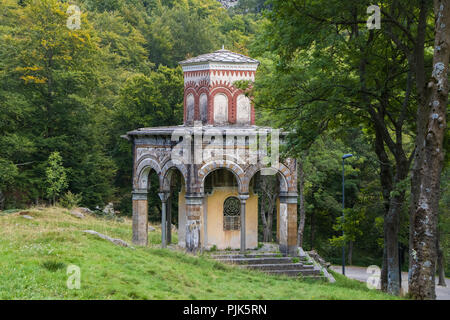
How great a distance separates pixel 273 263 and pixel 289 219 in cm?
197

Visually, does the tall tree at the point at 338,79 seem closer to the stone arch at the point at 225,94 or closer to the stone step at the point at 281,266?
the stone step at the point at 281,266

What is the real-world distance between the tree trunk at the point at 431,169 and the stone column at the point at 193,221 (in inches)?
406

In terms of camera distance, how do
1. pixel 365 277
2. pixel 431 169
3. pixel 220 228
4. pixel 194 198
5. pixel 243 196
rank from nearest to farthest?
pixel 431 169 → pixel 194 198 → pixel 243 196 → pixel 220 228 → pixel 365 277

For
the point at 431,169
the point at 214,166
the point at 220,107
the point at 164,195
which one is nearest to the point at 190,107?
the point at 220,107

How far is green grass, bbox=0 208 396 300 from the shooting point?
35.1ft

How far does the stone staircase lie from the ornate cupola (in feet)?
18.7

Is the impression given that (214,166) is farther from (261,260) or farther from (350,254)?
(350,254)

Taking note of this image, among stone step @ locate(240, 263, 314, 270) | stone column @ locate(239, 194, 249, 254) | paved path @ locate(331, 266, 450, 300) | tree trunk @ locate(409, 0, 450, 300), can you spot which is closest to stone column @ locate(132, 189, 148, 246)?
stone column @ locate(239, 194, 249, 254)

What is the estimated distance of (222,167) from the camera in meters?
20.7

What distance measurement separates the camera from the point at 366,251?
45750mm

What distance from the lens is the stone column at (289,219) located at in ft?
70.4

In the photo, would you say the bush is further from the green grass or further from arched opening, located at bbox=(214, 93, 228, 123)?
the green grass

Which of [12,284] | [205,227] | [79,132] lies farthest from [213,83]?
[79,132]
